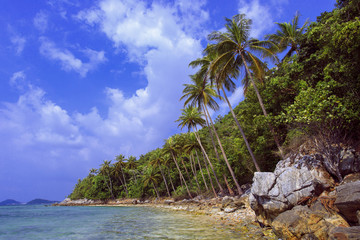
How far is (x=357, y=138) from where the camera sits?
32.6 ft

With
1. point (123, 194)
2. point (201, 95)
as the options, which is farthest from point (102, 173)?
point (201, 95)

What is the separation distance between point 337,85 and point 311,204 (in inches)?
268

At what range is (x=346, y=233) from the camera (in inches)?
175

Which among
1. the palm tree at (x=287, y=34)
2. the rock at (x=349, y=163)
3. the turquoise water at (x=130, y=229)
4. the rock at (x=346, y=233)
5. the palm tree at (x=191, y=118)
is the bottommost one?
the turquoise water at (x=130, y=229)

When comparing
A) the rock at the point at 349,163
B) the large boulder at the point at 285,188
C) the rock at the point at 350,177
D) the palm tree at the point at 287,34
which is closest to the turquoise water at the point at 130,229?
the large boulder at the point at 285,188

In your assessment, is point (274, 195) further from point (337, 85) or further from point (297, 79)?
point (297, 79)

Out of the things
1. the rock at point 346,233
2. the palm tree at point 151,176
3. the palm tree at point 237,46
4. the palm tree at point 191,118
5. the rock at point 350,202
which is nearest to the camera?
the rock at point 346,233

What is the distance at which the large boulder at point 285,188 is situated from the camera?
25.1ft

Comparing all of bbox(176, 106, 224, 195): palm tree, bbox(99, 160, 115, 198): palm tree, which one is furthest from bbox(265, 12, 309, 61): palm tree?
bbox(99, 160, 115, 198): palm tree

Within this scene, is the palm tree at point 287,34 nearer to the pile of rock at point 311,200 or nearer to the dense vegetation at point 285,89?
the dense vegetation at point 285,89

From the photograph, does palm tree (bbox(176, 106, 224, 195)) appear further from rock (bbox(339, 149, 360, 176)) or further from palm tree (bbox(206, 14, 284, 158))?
rock (bbox(339, 149, 360, 176))

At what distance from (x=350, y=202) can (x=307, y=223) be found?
4.67ft

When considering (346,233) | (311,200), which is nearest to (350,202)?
(346,233)

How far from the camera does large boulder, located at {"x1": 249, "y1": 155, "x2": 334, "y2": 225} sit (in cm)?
766
